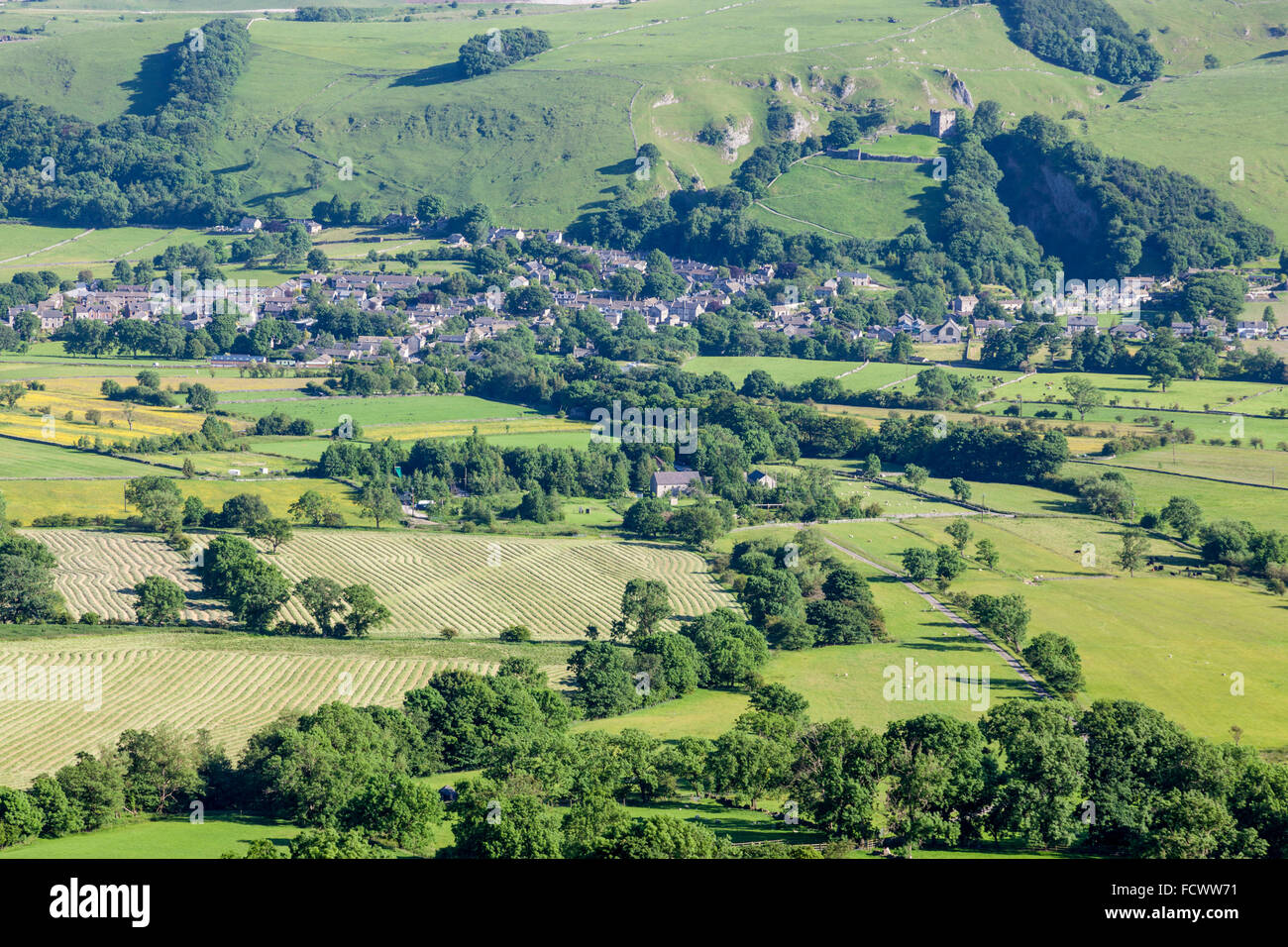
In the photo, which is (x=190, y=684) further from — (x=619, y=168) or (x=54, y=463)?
(x=619, y=168)

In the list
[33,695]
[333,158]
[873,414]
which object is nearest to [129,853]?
[33,695]

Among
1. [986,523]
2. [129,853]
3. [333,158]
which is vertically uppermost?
[333,158]

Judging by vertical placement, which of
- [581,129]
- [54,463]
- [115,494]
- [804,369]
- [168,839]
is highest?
[581,129]

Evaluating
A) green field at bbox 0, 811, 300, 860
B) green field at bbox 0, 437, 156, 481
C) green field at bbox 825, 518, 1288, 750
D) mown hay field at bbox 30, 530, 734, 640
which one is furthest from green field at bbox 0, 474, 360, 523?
green field at bbox 0, 811, 300, 860

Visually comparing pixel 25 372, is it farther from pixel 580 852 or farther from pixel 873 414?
pixel 580 852

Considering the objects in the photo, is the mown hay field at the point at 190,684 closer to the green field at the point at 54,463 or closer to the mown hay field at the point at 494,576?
the mown hay field at the point at 494,576

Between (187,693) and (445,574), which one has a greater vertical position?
(187,693)

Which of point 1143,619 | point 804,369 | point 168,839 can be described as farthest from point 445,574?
point 804,369

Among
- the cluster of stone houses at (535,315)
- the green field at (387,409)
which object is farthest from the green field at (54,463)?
the cluster of stone houses at (535,315)
